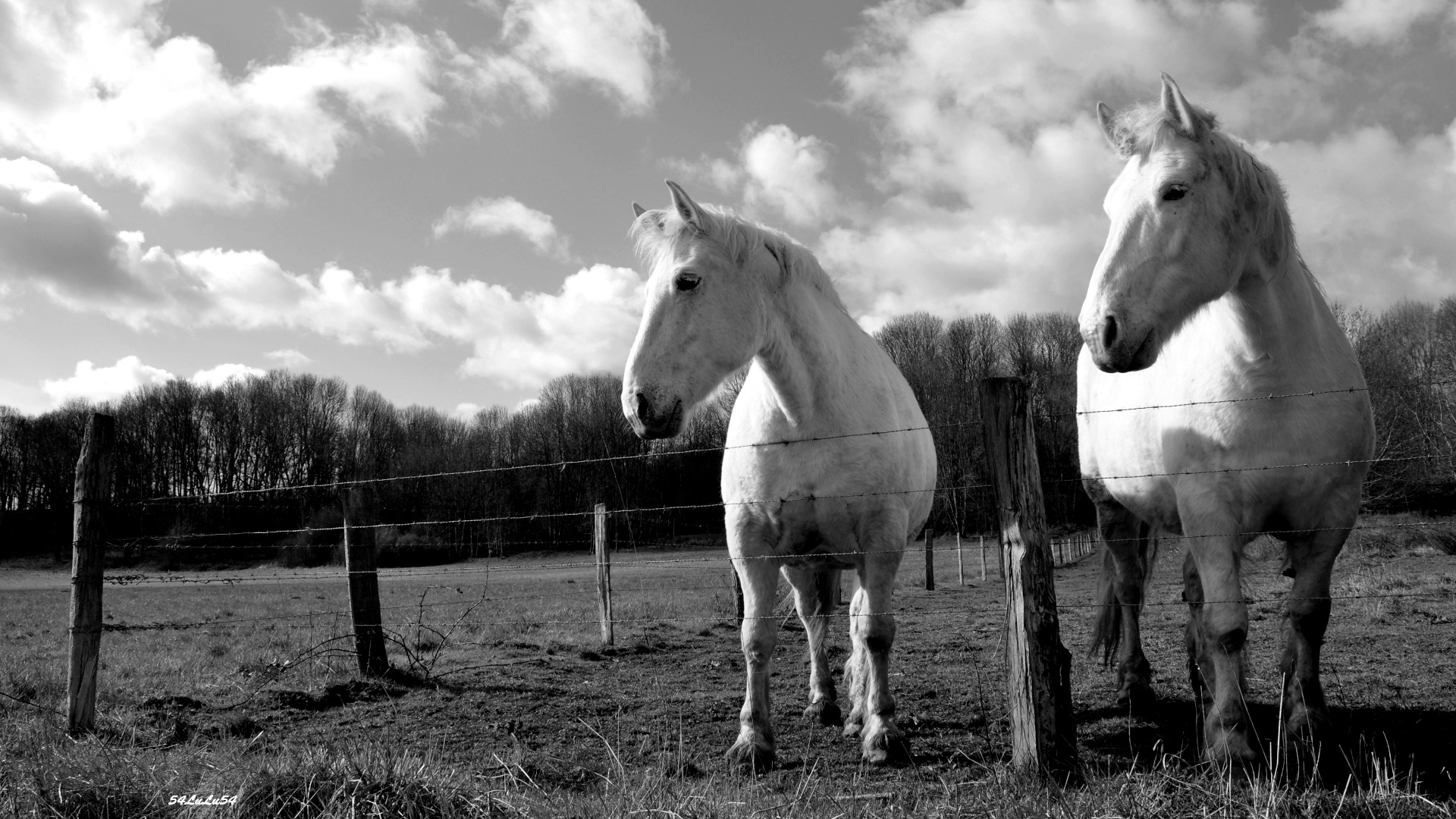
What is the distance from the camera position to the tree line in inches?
742

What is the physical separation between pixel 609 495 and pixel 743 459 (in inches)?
1220

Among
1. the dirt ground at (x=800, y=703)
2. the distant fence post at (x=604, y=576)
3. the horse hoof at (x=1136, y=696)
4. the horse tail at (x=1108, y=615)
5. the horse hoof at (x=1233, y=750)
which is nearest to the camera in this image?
the horse hoof at (x=1233, y=750)

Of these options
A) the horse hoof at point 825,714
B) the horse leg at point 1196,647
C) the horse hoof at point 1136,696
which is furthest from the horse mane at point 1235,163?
the horse hoof at point 825,714

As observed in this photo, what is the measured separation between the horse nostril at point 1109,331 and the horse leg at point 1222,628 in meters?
0.94

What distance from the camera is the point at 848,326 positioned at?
470 centimetres

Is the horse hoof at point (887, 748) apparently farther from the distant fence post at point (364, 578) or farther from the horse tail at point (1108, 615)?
the distant fence post at point (364, 578)

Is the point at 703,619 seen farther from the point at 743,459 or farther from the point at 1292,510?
the point at 1292,510

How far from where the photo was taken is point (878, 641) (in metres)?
3.92

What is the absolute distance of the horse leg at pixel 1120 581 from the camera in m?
4.96

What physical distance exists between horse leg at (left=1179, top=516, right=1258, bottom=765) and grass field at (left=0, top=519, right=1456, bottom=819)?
0.19m

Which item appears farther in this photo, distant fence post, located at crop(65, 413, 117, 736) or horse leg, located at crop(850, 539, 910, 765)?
distant fence post, located at crop(65, 413, 117, 736)

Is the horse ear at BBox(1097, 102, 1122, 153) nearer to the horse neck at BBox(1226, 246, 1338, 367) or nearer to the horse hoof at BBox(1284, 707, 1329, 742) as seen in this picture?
the horse neck at BBox(1226, 246, 1338, 367)

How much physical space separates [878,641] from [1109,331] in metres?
1.80

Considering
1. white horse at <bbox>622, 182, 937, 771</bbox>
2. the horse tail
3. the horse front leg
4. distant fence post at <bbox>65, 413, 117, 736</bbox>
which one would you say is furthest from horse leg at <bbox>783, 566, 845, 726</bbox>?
distant fence post at <bbox>65, 413, 117, 736</bbox>
